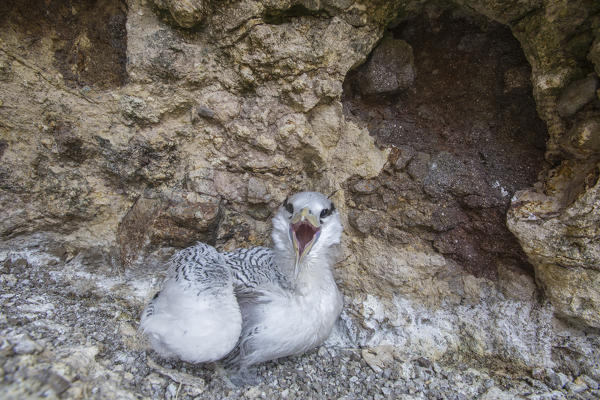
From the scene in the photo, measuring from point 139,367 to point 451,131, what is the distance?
2.10m

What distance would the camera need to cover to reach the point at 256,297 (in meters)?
1.84

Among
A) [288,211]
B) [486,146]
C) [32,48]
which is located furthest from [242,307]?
[32,48]

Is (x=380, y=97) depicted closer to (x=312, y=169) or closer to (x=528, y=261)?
(x=312, y=169)

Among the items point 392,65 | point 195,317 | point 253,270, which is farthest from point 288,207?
point 392,65

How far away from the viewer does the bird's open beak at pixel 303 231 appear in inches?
69.3

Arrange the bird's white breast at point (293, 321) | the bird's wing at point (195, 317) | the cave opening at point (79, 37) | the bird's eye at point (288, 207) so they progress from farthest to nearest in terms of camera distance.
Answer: the bird's eye at point (288, 207) → the cave opening at point (79, 37) → the bird's white breast at point (293, 321) → the bird's wing at point (195, 317)

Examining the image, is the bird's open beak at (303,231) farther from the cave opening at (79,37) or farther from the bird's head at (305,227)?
the cave opening at (79,37)

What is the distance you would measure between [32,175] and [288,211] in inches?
58.4

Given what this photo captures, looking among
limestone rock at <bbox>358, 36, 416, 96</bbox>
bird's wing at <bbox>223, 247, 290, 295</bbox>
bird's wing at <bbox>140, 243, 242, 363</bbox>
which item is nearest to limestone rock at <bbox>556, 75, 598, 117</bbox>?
limestone rock at <bbox>358, 36, 416, 96</bbox>

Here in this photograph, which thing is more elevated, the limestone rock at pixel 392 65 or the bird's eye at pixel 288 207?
the limestone rock at pixel 392 65

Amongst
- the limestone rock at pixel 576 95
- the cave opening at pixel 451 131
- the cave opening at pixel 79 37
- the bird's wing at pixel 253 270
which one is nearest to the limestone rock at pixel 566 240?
the cave opening at pixel 451 131

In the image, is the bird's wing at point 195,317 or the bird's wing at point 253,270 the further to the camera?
the bird's wing at point 253,270

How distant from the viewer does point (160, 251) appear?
2.10 meters

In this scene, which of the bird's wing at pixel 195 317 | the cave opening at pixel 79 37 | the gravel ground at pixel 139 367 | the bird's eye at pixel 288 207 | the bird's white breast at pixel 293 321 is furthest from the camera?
the bird's eye at pixel 288 207
